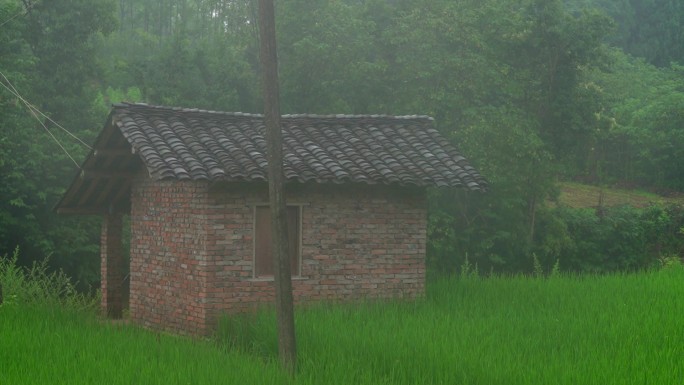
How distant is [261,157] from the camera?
13.5 metres

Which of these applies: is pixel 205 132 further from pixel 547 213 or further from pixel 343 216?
pixel 547 213

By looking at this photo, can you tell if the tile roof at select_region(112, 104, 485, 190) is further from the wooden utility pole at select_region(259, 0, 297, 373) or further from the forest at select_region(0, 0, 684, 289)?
the forest at select_region(0, 0, 684, 289)

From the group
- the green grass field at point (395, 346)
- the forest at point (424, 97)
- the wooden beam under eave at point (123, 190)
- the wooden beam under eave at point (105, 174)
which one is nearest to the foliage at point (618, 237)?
the forest at point (424, 97)

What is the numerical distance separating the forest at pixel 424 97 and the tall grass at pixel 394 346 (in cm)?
1103

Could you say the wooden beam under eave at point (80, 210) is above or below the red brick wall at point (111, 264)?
above

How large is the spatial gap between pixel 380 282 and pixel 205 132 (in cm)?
358

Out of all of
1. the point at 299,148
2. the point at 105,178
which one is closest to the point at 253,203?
the point at 299,148

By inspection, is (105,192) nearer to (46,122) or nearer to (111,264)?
(111,264)

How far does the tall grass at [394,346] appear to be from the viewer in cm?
914

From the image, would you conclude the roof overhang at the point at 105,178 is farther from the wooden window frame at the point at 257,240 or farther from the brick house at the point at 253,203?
the wooden window frame at the point at 257,240

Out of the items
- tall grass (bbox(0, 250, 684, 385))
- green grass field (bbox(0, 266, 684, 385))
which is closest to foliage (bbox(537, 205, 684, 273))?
tall grass (bbox(0, 250, 684, 385))

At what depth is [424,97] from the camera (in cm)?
2655

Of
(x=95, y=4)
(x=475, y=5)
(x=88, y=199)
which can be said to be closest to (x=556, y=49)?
(x=475, y=5)

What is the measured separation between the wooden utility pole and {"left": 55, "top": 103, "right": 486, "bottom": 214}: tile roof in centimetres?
261
